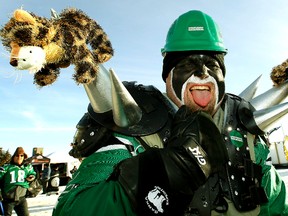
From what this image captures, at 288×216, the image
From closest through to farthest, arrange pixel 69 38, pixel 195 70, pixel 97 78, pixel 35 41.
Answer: pixel 35 41 → pixel 69 38 → pixel 97 78 → pixel 195 70

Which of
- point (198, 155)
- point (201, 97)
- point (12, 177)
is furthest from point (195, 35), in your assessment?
point (12, 177)

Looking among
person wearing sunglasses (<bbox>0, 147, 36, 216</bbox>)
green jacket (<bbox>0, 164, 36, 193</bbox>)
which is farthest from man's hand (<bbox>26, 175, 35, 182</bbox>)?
green jacket (<bbox>0, 164, 36, 193</bbox>)

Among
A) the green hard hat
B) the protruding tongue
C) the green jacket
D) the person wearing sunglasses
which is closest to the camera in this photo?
the protruding tongue

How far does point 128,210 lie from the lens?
1219mm

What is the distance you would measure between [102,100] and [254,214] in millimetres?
1277

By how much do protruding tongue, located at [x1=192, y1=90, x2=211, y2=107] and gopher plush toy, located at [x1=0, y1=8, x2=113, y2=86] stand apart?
731 mm

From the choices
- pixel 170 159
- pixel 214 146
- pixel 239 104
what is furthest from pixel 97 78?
pixel 239 104

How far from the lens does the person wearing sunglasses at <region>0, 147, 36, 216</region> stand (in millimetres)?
7059

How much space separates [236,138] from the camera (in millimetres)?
Result: 2051

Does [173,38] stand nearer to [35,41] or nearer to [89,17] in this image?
[89,17]

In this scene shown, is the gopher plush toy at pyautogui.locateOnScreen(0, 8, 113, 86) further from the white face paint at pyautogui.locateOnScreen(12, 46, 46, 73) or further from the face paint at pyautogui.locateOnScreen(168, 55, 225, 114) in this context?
the face paint at pyautogui.locateOnScreen(168, 55, 225, 114)

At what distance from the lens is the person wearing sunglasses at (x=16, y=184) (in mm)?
7059

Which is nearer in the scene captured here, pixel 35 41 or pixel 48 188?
pixel 35 41

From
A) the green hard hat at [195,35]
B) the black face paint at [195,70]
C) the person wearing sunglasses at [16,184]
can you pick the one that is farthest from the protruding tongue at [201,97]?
the person wearing sunglasses at [16,184]
